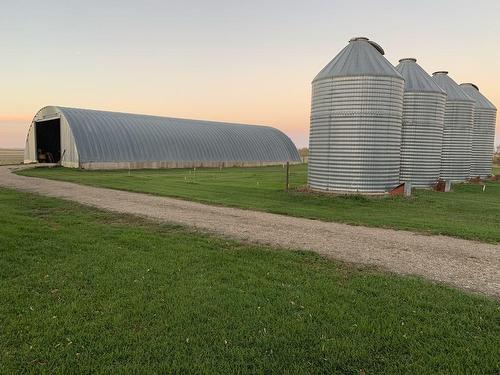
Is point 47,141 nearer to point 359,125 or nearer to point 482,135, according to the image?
point 359,125

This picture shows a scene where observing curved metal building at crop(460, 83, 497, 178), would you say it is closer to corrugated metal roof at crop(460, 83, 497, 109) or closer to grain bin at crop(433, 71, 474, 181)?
corrugated metal roof at crop(460, 83, 497, 109)

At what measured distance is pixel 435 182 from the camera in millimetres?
27969

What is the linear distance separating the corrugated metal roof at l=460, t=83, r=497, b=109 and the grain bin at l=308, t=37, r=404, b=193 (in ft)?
70.7

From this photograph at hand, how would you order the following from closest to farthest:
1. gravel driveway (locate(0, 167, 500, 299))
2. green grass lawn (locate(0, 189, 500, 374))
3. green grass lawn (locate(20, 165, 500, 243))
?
green grass lawn (locate(0, 189, 500, 374)) < gravel driveway (locate(0, 167, 500, 299)) < green grass lawn (locate(20, 165, 500, 243))

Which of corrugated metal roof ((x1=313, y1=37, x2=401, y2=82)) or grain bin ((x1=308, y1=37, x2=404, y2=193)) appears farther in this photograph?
corrugated metal roof ((x1=313, y1=37, x2=401, y2=82))

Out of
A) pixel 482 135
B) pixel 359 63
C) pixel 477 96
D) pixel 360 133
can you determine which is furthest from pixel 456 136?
pixel 360 133

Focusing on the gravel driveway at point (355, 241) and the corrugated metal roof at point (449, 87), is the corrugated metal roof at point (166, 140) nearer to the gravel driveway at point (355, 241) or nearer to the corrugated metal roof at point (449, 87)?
the gravel driveway at point (355, 241)

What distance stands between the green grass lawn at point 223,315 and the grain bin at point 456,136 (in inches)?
1091

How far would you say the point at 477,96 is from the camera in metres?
40.5

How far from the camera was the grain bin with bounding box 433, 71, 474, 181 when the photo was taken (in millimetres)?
32594

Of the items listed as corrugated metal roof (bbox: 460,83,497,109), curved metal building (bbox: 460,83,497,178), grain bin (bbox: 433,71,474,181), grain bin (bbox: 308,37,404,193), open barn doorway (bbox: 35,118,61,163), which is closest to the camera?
grain bin (bbox: 308,37,404,193)

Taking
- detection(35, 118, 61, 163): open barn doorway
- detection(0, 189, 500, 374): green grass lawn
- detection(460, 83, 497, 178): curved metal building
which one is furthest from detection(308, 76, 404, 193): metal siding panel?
detection(35, 118, 61, 163): open barn doorway

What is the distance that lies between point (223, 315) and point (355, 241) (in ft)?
21.2

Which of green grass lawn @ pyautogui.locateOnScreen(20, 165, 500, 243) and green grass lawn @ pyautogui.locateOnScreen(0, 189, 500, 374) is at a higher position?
green grass lawn @ pyautogui.locateOnScreen(20, 165, 500, 243)
